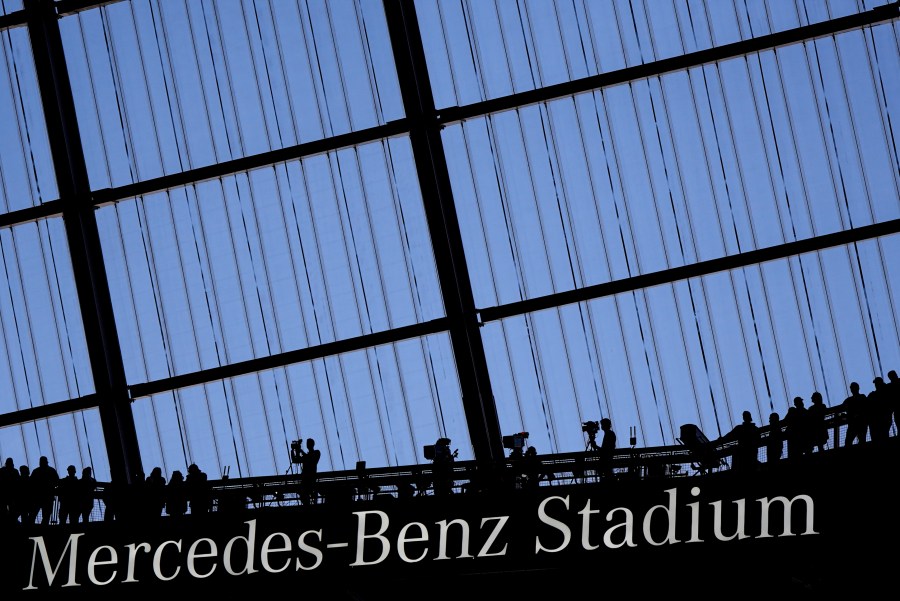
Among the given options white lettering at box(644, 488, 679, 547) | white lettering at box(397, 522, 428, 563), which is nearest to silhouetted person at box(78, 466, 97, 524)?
white lettering at box(397, 522, 428, 563)

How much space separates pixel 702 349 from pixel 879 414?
5.46m

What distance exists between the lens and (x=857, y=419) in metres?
15.8

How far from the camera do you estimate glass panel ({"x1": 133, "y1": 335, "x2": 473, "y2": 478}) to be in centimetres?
2100

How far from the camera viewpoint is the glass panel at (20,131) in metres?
22.6

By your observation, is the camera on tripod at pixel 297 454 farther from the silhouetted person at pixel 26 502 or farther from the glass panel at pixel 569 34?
the glass panel at pixel 569 34

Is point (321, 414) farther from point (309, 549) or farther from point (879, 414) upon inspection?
point (879, 414)

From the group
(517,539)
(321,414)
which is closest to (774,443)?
(517,539)

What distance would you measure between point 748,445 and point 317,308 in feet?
31.8

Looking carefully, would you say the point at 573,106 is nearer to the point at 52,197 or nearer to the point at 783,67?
the point at 783,67

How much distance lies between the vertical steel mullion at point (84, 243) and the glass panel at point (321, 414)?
49 centimetres

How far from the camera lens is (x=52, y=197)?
22.4 meters

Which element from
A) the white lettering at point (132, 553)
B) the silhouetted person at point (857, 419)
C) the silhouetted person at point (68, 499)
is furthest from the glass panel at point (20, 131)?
the silhouetted person at point (857, 419)

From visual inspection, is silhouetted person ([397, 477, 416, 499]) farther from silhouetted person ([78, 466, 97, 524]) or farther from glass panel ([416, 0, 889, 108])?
glass panel ([416, 0, 889, 108])

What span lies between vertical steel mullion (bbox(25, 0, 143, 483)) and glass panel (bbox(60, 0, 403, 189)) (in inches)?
12.7
